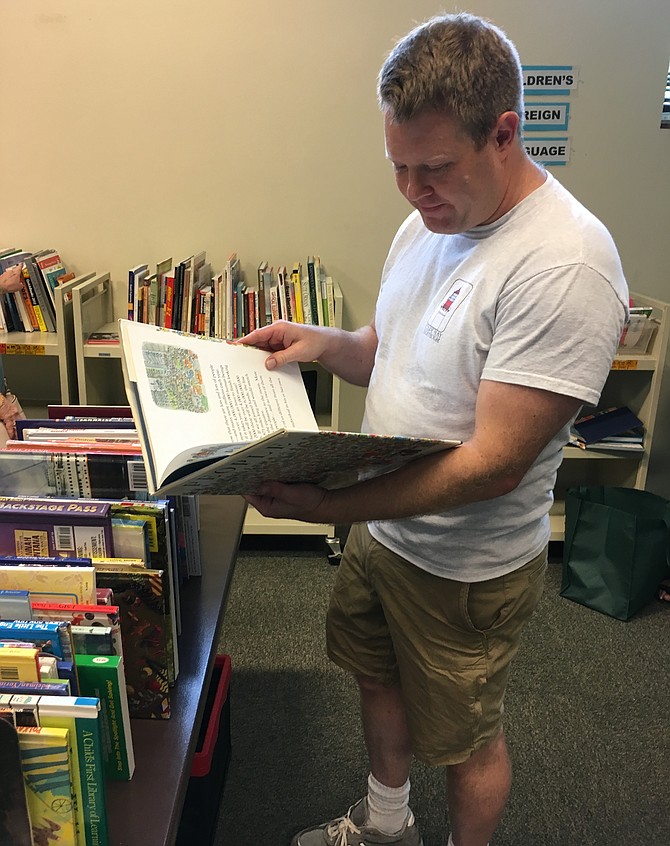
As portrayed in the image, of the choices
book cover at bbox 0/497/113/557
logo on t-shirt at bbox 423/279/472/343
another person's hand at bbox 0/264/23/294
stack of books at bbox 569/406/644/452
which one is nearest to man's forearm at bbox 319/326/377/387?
logo on t-shirt at bbox 423/279/472/343

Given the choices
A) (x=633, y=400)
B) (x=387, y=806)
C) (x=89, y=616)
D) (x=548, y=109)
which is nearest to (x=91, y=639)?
(x=89, y=616)

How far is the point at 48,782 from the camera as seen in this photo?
765 millimetres

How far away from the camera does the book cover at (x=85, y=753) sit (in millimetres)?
758

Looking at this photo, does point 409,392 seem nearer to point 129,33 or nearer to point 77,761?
point 77,761

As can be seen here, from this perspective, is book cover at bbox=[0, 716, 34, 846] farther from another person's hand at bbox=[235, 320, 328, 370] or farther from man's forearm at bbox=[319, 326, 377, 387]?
man's forearm at bbox=[319, 326, 377, 387]

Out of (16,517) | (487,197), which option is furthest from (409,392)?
(16,517)

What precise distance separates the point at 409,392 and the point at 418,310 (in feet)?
0.47

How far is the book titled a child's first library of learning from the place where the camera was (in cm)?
89

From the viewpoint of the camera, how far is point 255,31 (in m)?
2.71

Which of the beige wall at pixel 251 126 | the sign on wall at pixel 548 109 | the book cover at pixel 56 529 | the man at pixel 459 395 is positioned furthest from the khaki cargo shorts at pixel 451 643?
the sign on wall at pixel 548 109

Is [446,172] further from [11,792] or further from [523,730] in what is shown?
[523,730]

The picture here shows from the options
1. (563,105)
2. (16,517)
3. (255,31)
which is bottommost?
(16,517)

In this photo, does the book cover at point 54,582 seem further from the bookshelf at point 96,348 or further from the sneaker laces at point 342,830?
the bookshelf at point 96,348

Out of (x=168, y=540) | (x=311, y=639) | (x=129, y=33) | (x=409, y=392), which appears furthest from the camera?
(x=129, y=33)
